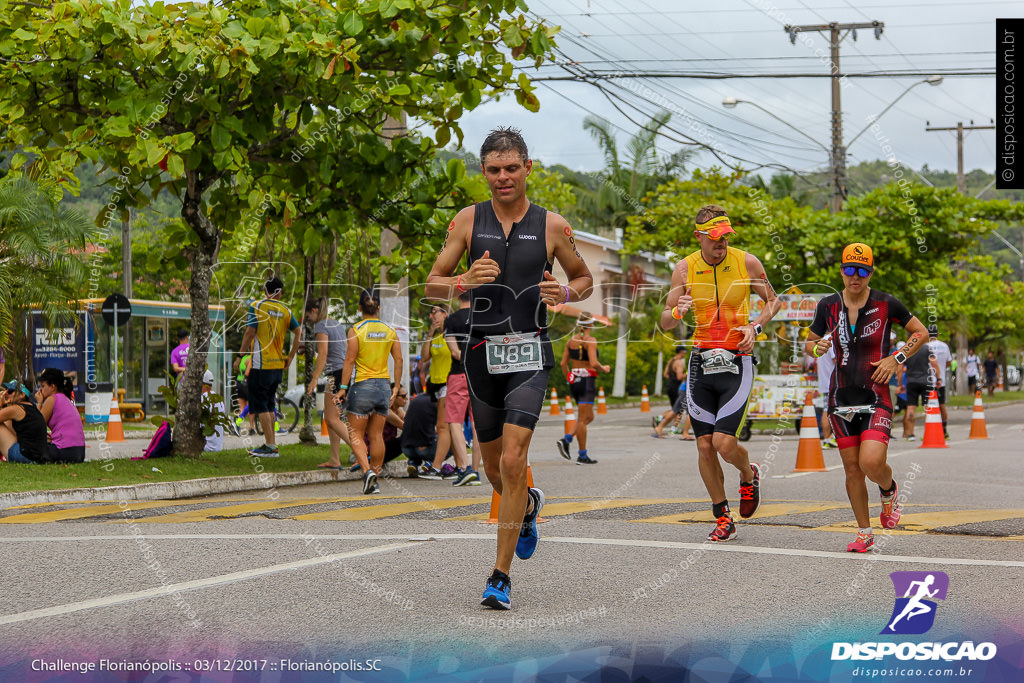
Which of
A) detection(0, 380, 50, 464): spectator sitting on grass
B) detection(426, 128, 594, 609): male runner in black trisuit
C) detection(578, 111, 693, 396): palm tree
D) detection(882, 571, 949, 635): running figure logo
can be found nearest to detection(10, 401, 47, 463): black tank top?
detection(0, 380, 50, 464): spectator sitting on grass

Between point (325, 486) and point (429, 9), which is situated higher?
point (429, 9)

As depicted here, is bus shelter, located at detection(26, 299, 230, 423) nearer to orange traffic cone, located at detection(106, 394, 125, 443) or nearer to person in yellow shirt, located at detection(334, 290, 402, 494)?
orange traffic cone, located at detection(106, 394, 125, 443)

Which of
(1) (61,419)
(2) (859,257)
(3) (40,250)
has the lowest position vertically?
A: (1) (61,419)

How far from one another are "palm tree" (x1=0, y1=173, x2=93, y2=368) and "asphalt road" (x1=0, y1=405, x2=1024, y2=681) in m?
8.91

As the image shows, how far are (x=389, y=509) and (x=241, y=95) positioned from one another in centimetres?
437

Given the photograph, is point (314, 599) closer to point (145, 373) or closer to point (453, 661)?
point (453, 661)

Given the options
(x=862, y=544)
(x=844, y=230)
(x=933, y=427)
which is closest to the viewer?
(x=862, y=544)

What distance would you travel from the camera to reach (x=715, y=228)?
7.85 metres

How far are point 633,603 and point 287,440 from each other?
52.5 ft

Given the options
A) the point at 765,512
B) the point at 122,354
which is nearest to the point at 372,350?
the point at 765,512

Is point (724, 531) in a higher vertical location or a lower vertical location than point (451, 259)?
lower

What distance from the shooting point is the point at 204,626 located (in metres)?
5.02

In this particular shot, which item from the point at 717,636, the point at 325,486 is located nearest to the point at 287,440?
the point at 325,486

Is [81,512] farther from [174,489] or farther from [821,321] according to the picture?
[821,321]
